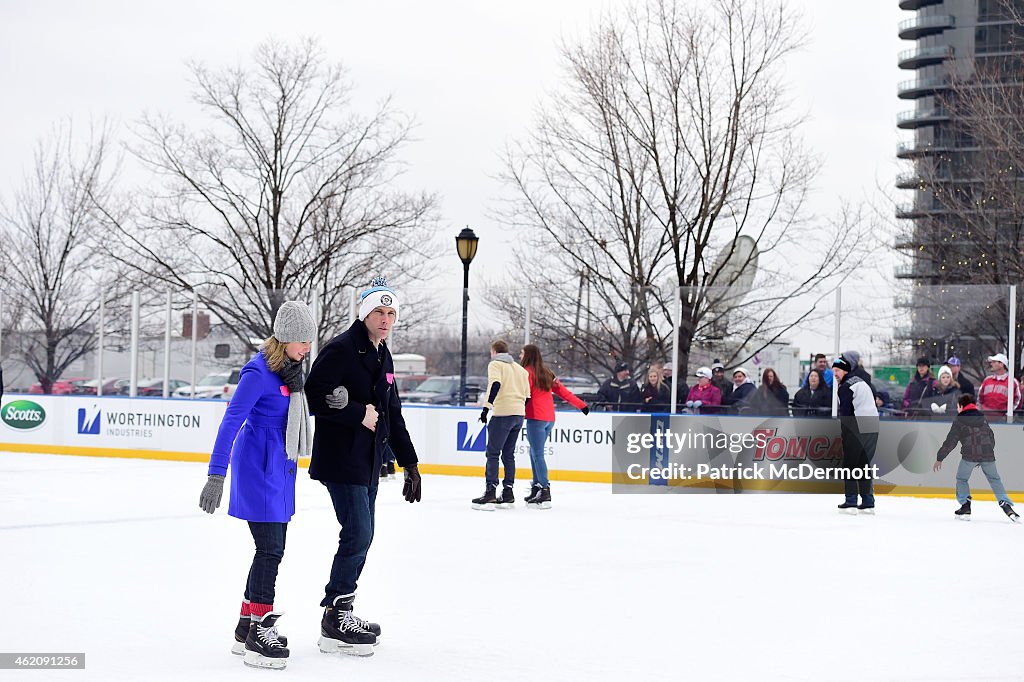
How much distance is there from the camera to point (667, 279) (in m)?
21.7

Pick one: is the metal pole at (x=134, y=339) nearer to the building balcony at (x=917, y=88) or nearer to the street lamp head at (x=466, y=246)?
the street lamp head at (x=466, y=246)

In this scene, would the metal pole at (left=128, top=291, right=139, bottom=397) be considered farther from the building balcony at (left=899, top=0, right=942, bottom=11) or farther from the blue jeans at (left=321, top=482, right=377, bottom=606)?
the building balcony at (left=899, top=0, right=942, bottom=11)

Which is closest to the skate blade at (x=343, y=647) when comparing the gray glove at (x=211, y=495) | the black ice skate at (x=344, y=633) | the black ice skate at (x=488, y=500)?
the black ice skate at (x=344, y=633)

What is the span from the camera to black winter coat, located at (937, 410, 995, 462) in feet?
38.3

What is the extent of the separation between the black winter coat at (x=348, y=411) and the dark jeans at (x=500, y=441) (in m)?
5.96

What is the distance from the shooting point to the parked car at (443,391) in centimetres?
1575

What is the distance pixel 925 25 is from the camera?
266ft

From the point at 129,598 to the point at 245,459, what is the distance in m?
1.72

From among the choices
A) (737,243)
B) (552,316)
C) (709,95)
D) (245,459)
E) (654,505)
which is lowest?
(654,505)

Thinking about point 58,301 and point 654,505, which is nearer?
A: point 654,505

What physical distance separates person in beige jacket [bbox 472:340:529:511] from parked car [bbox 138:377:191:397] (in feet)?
24.2

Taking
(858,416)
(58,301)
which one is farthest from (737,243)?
(58,301)

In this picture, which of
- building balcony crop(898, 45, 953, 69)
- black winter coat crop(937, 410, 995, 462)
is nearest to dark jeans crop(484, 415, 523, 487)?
black winter coat crop(937, 410, 995, 462)

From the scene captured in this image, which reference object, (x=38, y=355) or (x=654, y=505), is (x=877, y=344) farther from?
(x=38, y=355)
